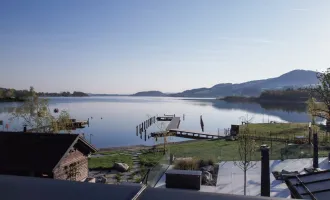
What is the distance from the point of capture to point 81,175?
2073 centimetres

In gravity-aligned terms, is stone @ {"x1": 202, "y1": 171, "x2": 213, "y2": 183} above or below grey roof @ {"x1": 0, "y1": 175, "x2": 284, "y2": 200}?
below

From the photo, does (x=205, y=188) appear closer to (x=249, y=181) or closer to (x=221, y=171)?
(x=249, y=181)

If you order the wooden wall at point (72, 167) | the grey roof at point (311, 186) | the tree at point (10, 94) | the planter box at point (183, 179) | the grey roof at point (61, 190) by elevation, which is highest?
the tree at point (10, 94)

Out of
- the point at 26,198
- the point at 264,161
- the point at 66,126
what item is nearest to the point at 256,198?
the point at 26,198

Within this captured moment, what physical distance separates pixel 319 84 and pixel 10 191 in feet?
134

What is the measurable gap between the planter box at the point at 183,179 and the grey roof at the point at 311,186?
7699mm

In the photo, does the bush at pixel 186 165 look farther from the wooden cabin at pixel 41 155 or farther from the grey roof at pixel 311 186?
the grey roof at pixel 311 186

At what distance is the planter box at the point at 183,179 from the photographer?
13031 mm

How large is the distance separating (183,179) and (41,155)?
9.43m

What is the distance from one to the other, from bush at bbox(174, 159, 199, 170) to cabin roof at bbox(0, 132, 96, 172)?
6706mm

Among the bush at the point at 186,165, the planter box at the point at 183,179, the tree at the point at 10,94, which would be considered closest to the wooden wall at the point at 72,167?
the bush at the point at 186,165

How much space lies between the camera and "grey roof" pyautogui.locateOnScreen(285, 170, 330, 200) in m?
4.81

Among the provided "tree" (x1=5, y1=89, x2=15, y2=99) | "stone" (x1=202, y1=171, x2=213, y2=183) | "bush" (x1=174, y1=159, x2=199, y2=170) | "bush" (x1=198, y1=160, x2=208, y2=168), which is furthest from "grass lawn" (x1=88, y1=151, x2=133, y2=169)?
"tree" (x1=5, y1=89, x2=15, y2=99)

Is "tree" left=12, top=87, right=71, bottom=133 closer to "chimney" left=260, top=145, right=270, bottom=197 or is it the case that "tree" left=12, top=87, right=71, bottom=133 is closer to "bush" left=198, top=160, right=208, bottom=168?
"bush" left=198, top=160, right=208, bottom=168
